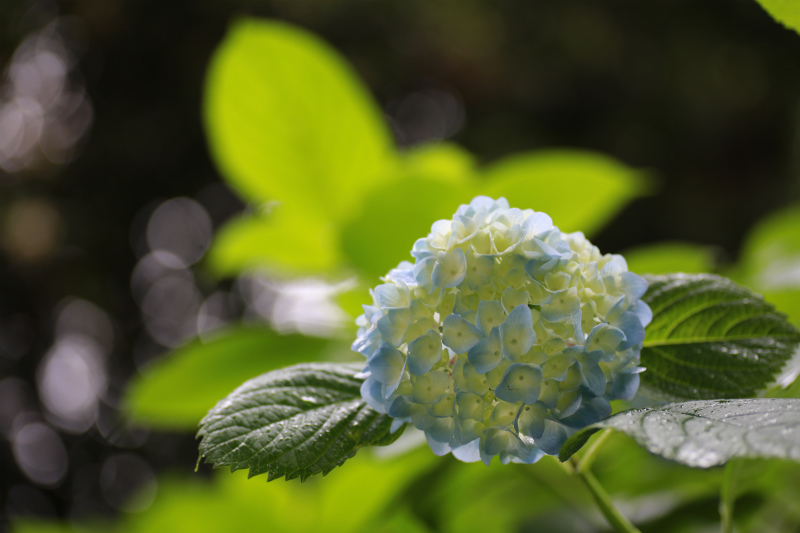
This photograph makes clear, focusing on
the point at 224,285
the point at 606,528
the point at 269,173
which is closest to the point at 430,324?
the point at 606,528

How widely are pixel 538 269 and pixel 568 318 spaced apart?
29mm

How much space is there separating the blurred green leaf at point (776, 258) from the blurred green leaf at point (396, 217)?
0.31 meters

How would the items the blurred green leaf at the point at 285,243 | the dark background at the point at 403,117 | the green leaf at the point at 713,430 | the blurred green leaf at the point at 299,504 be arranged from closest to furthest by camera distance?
the green leaf at the point at 713,430 < the blurred green leaf at the point at 299,504 < the blurred green leaf at the point at 285,243 < the dark background at the point at 403,117

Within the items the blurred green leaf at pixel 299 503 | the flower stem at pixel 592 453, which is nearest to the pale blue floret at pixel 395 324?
the flower stem at pixel 592 453

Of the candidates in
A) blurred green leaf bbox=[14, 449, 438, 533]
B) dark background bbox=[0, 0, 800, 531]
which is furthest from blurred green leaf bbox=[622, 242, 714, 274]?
dark background bbox=[0, 0, 800, 531]

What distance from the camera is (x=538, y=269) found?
0.31 metres

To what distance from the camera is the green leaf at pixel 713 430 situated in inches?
9.2

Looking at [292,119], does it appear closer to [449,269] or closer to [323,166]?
[323,166]

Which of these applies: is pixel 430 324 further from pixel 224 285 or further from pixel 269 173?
pixel 224 285

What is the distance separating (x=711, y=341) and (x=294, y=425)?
261 millimetres

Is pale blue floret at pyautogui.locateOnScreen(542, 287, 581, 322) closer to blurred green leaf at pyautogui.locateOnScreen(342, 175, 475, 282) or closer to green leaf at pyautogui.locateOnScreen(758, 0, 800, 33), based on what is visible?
green leaf at pyautogui.locateOnScreen(758, 0, 800, 33)

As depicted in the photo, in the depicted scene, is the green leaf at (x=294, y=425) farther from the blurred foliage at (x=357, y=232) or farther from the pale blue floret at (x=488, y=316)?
the blurred foliage at (x=357, y=232)

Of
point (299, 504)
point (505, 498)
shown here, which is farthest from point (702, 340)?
point (299, 504)

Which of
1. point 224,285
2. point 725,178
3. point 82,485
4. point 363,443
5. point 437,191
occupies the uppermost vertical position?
point 725,178
